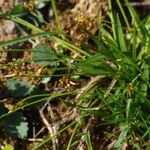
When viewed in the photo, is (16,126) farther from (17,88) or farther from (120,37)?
(120,37)

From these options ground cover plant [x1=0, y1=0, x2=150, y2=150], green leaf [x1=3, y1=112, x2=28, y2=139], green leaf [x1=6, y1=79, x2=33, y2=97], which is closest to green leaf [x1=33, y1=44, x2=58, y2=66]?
ground cover plant [x1=0, y1=0, x2=150, y2=150]

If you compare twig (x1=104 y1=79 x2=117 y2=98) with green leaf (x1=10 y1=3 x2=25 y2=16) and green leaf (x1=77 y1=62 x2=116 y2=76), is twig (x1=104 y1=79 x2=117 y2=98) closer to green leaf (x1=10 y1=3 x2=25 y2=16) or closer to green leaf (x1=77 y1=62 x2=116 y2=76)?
green leaf (x1=77 y1=62 x2=116 y2=76)

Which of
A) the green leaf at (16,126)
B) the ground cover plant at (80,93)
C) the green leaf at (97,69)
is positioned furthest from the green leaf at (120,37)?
the green leaf at (16,126)

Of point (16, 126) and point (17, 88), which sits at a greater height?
point (17, 88)

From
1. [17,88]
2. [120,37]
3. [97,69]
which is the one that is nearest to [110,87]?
[97,69]

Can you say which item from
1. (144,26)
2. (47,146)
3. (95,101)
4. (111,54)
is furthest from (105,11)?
(47,146)

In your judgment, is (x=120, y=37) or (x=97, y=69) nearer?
(x=97, y=69)

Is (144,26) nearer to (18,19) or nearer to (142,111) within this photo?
(142,111)
